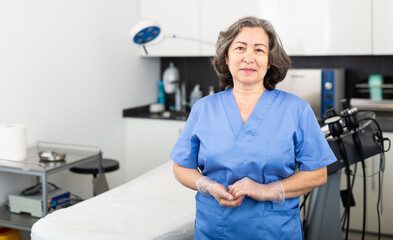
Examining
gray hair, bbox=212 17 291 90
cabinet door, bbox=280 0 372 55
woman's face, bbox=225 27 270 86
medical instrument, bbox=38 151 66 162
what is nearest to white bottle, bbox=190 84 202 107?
cabinet door, bbox=280 0 372 55

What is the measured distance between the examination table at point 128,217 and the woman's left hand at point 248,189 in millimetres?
457

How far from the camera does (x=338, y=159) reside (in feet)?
6.40

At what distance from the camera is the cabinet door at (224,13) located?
3.39 m

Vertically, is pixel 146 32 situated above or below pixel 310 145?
above

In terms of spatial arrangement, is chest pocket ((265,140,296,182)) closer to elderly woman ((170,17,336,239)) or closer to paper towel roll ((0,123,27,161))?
elderly woman ((170,17,336,239))

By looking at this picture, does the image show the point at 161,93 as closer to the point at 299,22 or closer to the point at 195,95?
the point at 195,95

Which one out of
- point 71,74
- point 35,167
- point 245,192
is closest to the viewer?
point 245,192

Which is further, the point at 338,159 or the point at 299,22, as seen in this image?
the point at 299,22

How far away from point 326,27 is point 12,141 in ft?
6.99

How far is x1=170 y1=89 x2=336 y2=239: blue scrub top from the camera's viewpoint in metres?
1.42

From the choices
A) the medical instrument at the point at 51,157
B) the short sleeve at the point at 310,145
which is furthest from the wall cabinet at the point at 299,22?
the short sleeve at the point at 310,145

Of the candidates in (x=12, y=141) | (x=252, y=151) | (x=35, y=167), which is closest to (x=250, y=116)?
(x=252, y=151)

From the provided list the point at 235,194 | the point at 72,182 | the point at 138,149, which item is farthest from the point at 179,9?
the point at 235,194

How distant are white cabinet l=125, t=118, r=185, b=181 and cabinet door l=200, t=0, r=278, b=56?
64cm
